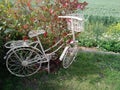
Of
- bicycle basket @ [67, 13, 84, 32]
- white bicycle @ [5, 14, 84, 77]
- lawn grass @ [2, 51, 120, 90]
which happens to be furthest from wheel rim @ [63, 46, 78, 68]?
bicycle basket @ [67, 13, 84, 32]

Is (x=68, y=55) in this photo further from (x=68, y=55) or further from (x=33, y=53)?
(x=33, y=53)

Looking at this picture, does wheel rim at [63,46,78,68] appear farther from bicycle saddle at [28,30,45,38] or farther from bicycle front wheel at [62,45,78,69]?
bicycle saddle at [28,30,45,38]

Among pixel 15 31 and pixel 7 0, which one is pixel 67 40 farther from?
pixel 7 0

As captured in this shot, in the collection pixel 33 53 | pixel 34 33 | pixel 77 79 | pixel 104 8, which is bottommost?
pixel 104 8

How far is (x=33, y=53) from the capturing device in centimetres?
474

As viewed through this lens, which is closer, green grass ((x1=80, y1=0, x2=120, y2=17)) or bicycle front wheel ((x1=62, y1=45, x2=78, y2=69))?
bicycle front wheel ((x1=62, y1=45, x2=78, y2=69))

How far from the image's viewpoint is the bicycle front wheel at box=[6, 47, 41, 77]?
4643 mm

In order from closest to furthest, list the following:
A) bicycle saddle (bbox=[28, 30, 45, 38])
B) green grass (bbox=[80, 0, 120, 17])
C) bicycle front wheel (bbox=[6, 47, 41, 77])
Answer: bicycle saddle (bbox=[28, 30, 45, 38]) → bicycle front wheel (bbox=[6, 47, 41, 77]) → green grass (bbox=[80, 0, 120, 17])

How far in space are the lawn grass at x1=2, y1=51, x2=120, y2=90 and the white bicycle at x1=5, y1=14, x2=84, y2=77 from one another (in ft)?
0.44

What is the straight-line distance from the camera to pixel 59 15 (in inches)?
190

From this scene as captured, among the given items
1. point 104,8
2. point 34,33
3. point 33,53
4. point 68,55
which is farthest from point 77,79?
point 104,8

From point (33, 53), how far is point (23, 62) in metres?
0.21

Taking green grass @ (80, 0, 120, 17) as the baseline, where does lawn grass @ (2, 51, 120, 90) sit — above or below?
above

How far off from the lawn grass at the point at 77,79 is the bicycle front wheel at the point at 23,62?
101 mm
